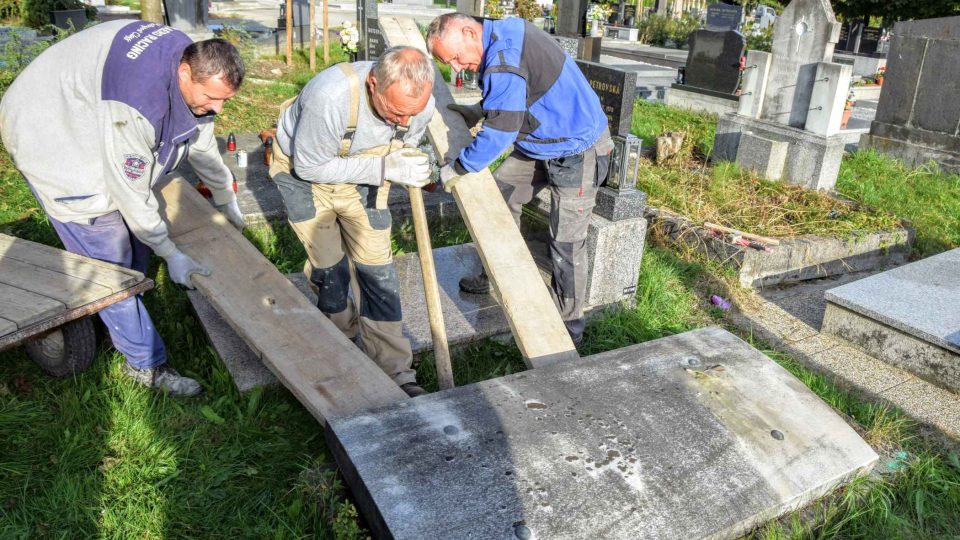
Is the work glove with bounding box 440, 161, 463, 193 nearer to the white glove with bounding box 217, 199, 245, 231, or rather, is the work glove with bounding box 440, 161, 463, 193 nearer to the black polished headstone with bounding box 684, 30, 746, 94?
the white glove with bounding box 217, 199, 245, 231

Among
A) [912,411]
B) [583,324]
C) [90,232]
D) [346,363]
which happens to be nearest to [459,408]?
[346,363]

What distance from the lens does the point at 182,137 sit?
298 centimetres

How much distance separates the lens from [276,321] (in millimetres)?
3189

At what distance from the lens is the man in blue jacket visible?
3221mm

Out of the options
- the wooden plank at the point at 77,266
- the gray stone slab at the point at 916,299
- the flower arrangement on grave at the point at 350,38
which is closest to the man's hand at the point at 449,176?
the wooden plank at the point at 77,266

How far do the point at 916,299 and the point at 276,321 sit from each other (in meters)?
3.60

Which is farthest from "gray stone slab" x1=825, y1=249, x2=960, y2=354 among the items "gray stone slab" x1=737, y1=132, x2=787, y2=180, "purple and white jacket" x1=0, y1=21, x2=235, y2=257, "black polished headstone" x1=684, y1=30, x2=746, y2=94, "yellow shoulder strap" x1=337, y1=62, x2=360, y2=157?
"black polished headstone" x1=684, y1=30, x2=746, y2=94

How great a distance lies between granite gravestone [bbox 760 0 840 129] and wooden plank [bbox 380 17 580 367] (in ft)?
14.5

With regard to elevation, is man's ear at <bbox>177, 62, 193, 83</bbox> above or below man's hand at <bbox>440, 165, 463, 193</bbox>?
above

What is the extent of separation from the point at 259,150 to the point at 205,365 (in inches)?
131

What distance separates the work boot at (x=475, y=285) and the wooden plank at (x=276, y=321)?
3.85ft

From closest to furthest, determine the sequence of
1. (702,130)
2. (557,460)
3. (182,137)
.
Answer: (557,460), (182,137), (702,130)

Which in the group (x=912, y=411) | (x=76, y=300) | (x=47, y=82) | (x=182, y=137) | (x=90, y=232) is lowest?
(x=912, y=411)

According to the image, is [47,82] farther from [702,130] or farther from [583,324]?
[702,130]
